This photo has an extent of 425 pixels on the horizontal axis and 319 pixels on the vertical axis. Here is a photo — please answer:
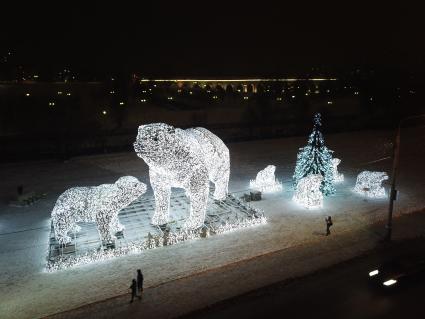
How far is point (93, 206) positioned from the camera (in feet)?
47.2

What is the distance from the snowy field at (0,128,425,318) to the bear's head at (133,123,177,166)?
333 cm

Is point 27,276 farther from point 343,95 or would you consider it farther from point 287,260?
point 343,95

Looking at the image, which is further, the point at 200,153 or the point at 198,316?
the point at 200,153

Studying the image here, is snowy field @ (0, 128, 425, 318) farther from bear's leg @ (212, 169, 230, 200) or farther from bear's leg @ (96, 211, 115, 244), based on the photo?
bear's leg @ (212, 169, 230, 200)

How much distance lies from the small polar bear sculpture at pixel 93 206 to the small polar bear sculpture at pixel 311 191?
814 centimetres

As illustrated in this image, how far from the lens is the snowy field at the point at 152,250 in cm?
1232

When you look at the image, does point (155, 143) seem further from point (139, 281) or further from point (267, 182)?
point (267, 182)

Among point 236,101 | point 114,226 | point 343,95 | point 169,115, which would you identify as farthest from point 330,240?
point 343,95

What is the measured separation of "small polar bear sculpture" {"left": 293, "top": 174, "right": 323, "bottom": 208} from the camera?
18828mm

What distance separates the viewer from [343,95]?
6919 cm

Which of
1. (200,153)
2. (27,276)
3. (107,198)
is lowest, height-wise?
(27,276)

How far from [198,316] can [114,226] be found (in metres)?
5.64

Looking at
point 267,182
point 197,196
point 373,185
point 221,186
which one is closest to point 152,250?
point 197,196

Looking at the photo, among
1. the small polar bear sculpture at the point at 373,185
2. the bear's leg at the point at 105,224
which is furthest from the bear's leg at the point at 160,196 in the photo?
the small polar bear sculpture at the point at 373,185
